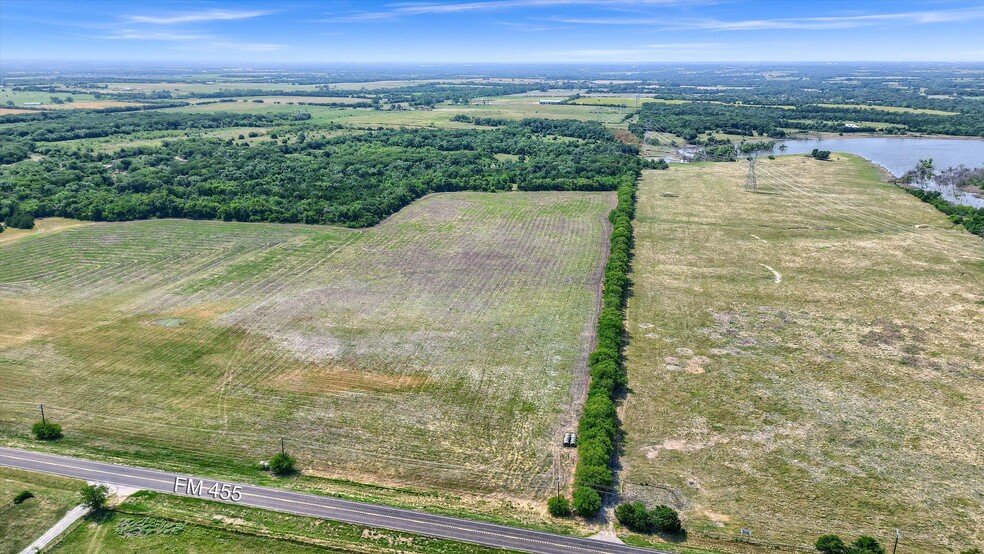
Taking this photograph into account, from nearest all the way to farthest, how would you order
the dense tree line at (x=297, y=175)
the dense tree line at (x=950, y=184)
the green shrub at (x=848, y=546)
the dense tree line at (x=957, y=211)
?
the green shrub at (x=848, y=546) < the dense tree line at (x=957, y=211) < the dense tree line at (x=950, y=184) < the dense tree line at (x=297, y=175)

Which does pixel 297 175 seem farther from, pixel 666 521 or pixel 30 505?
→ pixel 666 521

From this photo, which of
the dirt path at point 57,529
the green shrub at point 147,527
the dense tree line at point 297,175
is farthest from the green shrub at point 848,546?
the dense tree line at point 297,175

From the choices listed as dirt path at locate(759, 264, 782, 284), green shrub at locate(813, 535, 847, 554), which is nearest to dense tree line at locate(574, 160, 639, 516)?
green shrub at locate(813, 535, 847, 554)

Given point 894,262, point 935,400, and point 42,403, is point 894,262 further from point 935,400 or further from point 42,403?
point 42,403

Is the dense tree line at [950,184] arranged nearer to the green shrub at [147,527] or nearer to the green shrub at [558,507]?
the green shrub at [558,507]

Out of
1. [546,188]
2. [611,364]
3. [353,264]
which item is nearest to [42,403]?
[353,264]

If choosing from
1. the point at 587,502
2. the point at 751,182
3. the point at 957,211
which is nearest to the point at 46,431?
the point at 587,502
